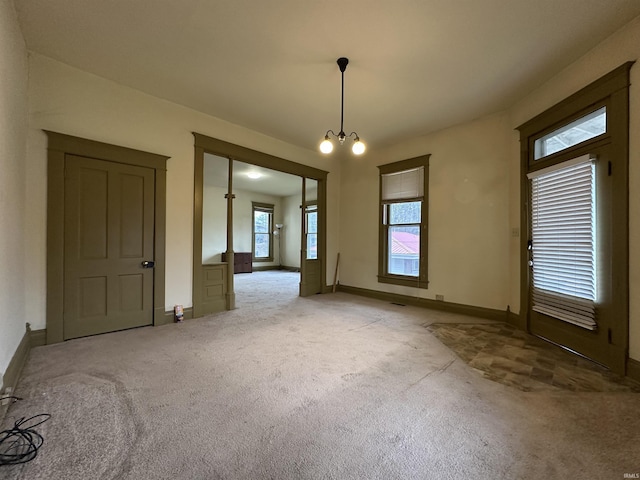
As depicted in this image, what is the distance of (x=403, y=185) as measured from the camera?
5.58 meters

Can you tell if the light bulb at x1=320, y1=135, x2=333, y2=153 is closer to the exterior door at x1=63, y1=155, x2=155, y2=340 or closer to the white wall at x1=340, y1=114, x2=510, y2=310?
the exterior door at x1=63, y1=155, x2=155, y2=340

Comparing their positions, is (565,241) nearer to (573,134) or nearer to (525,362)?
(573,134)

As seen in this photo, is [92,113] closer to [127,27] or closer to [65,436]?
[127,27]

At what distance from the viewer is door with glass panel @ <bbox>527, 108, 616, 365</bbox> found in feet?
9.16

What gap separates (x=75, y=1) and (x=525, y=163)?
509 cm

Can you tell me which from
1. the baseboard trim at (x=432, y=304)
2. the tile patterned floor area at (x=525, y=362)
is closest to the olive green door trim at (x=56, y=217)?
the tile patterned floor area at (x=525, y=362)

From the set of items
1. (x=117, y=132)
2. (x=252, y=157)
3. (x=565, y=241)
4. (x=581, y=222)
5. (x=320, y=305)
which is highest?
(x=252, y=157)

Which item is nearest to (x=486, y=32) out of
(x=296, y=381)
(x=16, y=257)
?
(x=296, y=381)

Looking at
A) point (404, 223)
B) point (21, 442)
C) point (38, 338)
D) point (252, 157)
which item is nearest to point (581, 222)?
point (404, 223)

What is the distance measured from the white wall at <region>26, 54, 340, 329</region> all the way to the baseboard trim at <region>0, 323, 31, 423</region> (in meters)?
0.28

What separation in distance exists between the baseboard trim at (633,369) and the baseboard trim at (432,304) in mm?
1686

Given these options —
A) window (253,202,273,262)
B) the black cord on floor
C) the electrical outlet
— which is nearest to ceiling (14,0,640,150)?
the electrical outlet

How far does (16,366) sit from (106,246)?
4.99 ft

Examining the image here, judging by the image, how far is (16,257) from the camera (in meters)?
2.57
